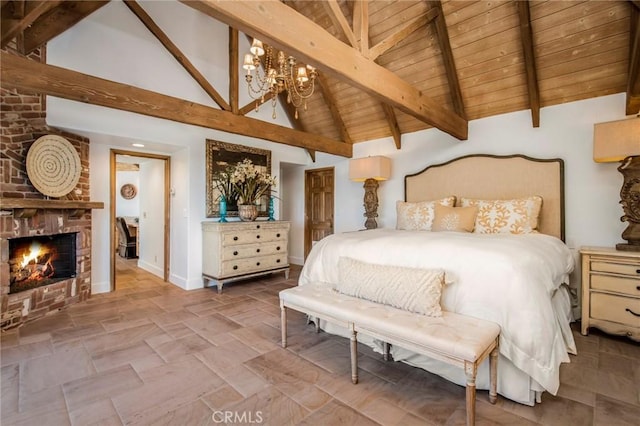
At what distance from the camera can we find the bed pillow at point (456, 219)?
3441 millimetres

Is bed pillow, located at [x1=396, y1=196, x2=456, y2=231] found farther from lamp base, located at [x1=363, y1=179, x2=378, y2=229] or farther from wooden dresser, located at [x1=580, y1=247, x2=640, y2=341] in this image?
wooden dresser, located at [x1=580, y1=247, x2=640, y2=341]

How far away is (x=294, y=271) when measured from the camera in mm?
5652

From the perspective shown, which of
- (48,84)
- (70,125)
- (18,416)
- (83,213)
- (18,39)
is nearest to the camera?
(18,416)

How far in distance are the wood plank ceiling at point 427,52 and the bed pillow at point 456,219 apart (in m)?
1.01

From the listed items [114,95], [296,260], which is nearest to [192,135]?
[114,95]

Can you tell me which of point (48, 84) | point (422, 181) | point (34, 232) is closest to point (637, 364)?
point (422, 181)

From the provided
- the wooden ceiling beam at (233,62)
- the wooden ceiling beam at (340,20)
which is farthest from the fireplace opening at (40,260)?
the wooden ceiling beam at (340,20)

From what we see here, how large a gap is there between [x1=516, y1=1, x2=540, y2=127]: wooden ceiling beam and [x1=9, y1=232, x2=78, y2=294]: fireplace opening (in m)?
5.39

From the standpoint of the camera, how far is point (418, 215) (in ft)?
12.9

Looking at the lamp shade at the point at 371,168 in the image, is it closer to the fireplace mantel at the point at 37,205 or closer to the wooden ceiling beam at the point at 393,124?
the wooden ceiling beam at the point at 393,124

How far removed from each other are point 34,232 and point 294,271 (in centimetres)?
364

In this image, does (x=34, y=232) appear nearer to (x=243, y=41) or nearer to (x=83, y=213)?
(x=83, y=213)

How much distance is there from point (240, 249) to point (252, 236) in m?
0.26

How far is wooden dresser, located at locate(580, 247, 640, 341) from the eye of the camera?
8.32ft
